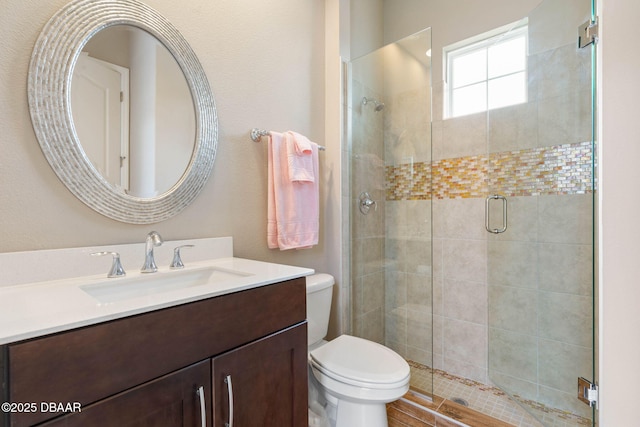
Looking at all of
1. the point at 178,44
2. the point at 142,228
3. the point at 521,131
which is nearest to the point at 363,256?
the point at 521,131

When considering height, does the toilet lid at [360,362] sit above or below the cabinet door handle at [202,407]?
below

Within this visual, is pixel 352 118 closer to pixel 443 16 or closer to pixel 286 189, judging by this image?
pixel 286 189

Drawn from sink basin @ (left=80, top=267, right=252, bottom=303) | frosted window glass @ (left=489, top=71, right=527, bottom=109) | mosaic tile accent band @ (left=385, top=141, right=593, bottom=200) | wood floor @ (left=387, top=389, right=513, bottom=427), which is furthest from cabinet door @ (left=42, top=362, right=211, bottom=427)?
frosted window glass @ (left=489, top=71, right=527, bottom=109)

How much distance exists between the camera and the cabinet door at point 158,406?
2.03ft

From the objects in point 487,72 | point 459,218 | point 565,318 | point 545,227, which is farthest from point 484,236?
point 487,72

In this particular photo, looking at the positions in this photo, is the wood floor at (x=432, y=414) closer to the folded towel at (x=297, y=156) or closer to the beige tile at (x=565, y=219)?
the beige tile at (x=565, y=219)

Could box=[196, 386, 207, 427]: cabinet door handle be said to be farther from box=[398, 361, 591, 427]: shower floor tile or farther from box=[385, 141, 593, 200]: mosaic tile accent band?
Answer: box=[385, 141, 593, 200]: mosaic tile accent band

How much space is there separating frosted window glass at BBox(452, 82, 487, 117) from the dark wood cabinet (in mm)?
1731

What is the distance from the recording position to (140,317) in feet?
2.26

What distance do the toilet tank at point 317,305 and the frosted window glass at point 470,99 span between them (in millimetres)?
1459

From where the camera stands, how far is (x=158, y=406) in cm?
71

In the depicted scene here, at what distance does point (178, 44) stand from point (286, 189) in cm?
80

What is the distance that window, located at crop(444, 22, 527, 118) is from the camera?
6.06ft

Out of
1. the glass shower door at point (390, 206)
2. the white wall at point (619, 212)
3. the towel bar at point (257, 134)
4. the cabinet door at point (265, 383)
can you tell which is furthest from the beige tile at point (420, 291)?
the towel bar at point (257, 134)
